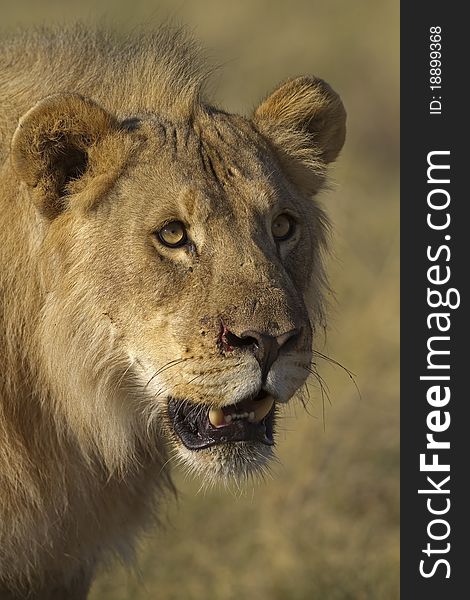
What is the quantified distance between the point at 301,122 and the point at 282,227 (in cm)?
60

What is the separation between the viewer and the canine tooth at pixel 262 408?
3.78 meters

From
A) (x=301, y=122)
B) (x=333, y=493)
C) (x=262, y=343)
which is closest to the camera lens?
(x=262, y=343)

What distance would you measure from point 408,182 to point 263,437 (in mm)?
3674

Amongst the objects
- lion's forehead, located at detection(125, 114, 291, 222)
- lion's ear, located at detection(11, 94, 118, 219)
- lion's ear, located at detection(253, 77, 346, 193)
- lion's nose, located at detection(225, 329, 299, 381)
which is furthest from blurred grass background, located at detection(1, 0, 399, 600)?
lion's nose, located at detection(225, 329, 299, 381)

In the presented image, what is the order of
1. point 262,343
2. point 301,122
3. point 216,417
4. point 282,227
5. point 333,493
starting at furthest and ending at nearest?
point 333,493 < point 301,122 < point 282,227 < point 216,417 < point 262,343

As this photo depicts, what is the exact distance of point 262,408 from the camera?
3.80 meters

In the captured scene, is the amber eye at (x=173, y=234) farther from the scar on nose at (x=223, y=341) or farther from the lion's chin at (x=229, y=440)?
the lion's chin at (x=229, y=440)

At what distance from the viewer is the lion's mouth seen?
12.4 feet

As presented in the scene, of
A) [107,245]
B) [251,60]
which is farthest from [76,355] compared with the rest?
[251,60]

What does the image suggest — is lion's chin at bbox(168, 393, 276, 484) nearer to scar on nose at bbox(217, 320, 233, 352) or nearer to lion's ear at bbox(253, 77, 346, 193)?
scar on nose at bbox(217, 320, 233, 352)

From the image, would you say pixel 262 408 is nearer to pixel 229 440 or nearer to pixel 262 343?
pixel 229 440

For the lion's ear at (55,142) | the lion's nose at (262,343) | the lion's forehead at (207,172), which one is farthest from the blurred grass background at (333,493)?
the lion's nose at (262,343)

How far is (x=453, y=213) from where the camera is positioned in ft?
21.3

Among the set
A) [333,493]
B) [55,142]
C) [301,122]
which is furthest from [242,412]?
[333,493]
